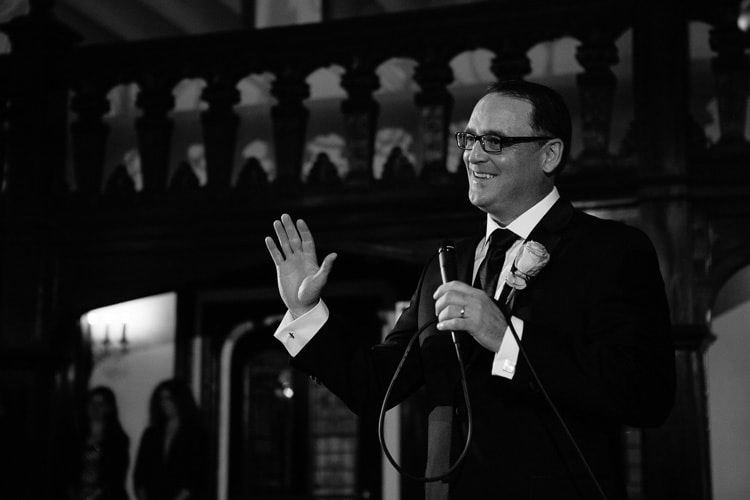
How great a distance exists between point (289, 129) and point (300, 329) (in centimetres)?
332

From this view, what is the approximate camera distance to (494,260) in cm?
226

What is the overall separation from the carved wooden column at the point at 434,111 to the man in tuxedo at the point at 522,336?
2.89 m

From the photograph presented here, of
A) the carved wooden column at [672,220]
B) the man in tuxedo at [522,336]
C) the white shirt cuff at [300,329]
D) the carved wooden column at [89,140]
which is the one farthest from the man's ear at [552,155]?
the carved wooden column at [89,140]

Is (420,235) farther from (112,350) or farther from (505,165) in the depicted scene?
(112,350)

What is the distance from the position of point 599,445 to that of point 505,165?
0.55 m

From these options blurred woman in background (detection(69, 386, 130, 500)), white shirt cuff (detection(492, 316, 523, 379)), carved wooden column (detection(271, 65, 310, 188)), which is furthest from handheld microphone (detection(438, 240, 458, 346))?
blurred woman in background (detection(69, 386, 130, 500))

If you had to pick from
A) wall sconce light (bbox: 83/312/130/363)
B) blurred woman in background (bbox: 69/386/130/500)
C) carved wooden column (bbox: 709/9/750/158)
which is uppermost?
carved wooden column (bbox: 709/9/750/158)

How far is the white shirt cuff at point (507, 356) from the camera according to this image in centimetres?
202

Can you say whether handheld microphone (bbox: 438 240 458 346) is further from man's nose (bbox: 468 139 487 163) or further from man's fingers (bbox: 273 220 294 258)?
man's fingers (bbox: 273 220 294 258)

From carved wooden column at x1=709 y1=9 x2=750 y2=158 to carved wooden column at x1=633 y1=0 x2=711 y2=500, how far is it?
14cm

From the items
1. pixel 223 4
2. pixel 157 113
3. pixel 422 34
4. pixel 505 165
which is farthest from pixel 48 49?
pixel 505 165

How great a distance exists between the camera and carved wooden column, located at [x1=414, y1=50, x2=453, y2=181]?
17.5 feet

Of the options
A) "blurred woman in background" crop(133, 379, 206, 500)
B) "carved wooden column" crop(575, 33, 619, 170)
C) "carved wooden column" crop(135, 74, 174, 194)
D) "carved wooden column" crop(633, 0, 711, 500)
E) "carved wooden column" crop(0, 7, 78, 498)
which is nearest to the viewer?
"carved wooden column" crop(633, 0, 711, 500)

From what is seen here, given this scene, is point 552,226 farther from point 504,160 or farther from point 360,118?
point 360,118
